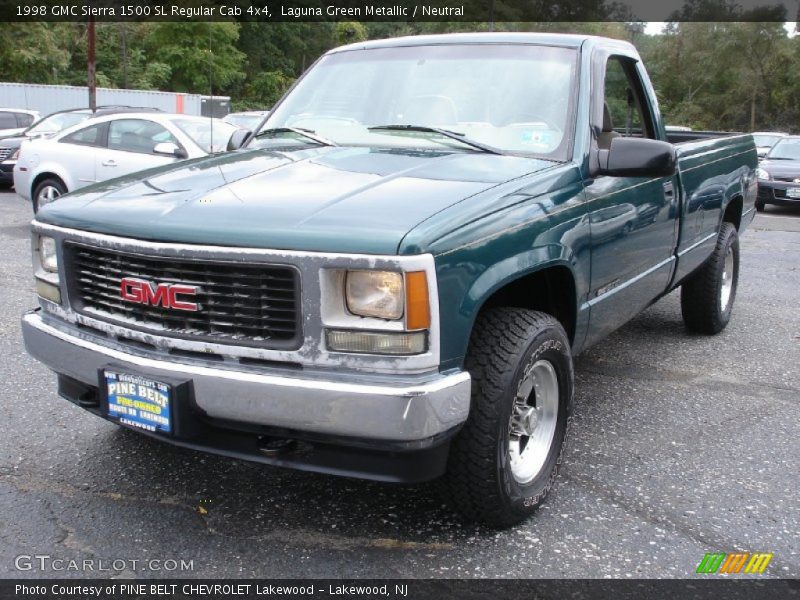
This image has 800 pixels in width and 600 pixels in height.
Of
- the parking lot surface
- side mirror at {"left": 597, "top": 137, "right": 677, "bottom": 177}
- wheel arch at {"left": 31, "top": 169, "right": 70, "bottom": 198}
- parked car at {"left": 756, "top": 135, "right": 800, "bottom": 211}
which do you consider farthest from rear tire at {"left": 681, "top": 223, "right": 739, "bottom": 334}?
parked car at {"left": 756, "top": 135, "right": 800, "bottom": 211}

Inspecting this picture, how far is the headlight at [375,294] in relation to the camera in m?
2.39

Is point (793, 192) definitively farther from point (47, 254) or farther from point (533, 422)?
point (47, 254)

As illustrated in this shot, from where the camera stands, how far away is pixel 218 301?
258 centimetres

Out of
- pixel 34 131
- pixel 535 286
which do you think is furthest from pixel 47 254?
pixel 34 131

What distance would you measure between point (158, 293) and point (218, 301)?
229 millimetres

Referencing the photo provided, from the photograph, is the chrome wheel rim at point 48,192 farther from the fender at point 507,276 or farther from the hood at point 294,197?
the fender at point 507,276

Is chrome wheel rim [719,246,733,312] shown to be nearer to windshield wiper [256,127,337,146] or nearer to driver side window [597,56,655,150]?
driver side window [597,56,655,150]

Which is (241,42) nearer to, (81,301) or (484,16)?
(484,16)

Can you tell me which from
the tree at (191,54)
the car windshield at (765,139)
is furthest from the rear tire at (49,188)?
the tree at (191,54)

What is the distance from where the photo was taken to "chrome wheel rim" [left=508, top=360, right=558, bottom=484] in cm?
299

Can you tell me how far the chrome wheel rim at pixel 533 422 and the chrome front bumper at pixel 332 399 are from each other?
539mm

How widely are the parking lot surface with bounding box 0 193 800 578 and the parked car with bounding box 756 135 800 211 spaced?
11452mm

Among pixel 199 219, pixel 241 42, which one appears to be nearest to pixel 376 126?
pixel 199 219

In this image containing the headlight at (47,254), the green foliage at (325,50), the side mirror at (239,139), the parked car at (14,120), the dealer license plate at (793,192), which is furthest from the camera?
the green foliage at (325,50)
